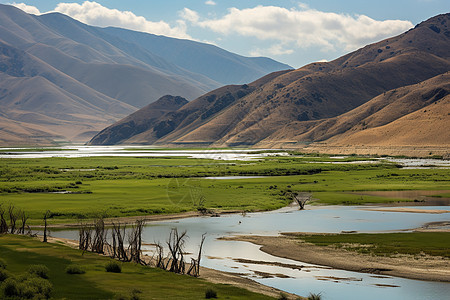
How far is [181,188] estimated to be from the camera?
83.4 metres

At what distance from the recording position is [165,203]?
64938mm

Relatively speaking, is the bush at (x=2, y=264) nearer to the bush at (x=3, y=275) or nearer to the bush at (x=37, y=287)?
the bush at (x=3, y=275)

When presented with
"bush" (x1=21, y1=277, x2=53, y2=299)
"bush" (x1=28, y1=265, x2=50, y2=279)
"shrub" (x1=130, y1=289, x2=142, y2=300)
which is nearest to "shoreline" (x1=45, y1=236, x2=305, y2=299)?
"shrub" (x1=130, y1=289, x2=142, y2=300)

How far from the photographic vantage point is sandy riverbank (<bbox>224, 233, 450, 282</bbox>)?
107ft

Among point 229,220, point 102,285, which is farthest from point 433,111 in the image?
point 102,285

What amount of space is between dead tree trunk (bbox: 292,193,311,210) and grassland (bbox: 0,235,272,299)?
3179cm

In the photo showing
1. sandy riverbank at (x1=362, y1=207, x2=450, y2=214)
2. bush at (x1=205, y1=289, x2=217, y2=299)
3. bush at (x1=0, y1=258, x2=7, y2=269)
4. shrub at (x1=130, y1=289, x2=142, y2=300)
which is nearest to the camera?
shrub at (x1=130, y1=289, x2=142, y2=300)

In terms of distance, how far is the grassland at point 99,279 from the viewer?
26734 mm

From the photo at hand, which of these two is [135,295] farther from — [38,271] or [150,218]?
[150,218]

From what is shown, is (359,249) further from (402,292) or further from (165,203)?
(165,203)

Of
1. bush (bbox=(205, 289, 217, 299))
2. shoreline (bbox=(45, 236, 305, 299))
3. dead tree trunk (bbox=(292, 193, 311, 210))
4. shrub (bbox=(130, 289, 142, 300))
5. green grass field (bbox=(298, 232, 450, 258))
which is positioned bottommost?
shoreline (bbox=(45, 236, 305, 299))

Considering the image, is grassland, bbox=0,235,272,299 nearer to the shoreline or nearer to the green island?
the green island

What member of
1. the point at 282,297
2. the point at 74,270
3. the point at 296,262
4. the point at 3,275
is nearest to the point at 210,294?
the point at 282,297

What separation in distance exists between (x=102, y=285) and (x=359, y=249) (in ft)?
62.3
